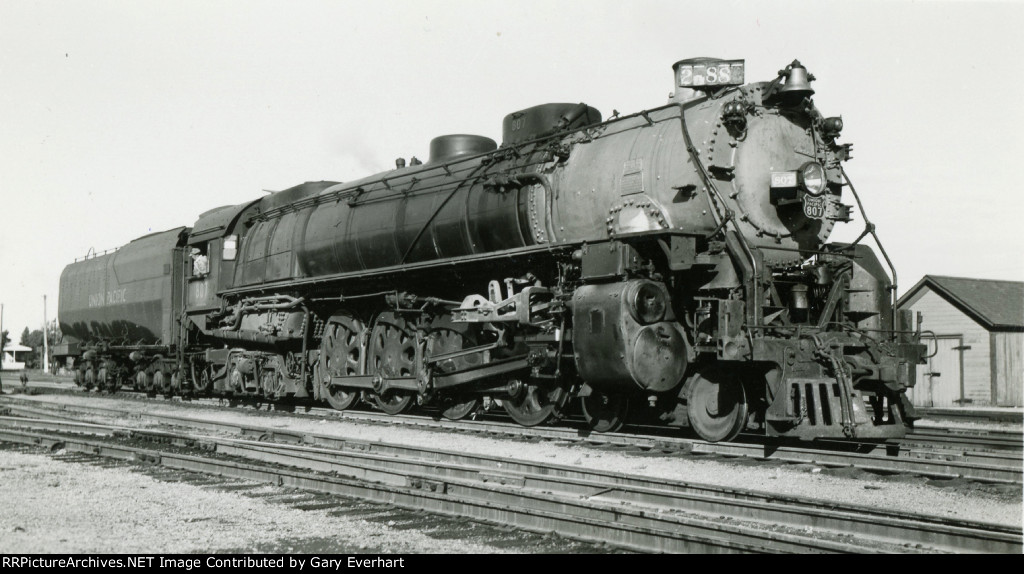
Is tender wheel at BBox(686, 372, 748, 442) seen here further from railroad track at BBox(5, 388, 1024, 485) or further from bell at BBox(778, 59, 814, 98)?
bell at BBox(778, 59, 814, 98)

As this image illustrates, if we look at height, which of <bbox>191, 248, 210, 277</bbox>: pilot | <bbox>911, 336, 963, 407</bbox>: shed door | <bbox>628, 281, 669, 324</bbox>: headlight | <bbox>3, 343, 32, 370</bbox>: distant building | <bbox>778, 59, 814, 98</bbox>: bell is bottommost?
<bbox>3, 343, 32, 370</bbox>: distant building

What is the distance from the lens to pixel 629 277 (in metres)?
9.37

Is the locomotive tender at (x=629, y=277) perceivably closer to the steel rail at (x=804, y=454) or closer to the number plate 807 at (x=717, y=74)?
the number plate 807 at (x=717, y=74)

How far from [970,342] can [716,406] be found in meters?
16.3

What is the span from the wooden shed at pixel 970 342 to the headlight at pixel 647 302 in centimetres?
1534

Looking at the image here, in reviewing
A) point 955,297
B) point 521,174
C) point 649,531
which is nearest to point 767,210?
point 521,174

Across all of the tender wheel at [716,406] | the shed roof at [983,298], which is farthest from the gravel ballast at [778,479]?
the shed roof at [983,298]

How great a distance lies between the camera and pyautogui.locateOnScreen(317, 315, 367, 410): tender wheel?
1444 centimetres

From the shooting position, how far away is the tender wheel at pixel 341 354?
14.4 meters

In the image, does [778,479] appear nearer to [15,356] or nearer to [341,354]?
[341,354]

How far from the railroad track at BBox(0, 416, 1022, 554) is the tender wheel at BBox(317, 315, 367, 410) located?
4408 millimetres

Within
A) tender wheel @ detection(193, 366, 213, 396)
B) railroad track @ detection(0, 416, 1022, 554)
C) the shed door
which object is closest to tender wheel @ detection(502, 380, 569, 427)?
railroad track @ detection(0, 416, 1022, 554)

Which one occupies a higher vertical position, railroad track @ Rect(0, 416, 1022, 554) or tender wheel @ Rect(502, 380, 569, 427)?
tender wheel @ Rect(502, 380, 569, 427)

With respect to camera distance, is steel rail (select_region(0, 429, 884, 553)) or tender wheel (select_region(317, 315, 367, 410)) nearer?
steel rail (select_region(0, 429, 884, 553))
